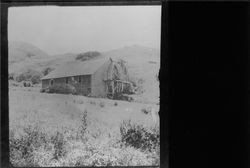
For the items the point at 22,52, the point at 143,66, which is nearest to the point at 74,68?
the point at 22,52

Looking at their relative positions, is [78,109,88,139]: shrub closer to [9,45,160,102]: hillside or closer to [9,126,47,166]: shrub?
[9,126,47,166]: shrub

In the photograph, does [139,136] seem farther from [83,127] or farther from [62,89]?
[62,89]

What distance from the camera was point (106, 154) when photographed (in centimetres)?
167

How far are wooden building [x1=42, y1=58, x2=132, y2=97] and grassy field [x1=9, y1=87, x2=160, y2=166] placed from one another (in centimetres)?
6

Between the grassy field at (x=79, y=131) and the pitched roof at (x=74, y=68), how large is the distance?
0.44 feet

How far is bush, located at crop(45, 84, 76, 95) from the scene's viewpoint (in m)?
1.69

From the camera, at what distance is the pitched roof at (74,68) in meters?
1.69

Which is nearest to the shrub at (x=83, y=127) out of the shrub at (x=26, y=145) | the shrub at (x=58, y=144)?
the shrub at (x=58, y=144)

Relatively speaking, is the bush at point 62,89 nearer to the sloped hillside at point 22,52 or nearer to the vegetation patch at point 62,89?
the vegetation patch at point 62,89

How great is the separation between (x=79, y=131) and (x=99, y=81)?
339 millimetres

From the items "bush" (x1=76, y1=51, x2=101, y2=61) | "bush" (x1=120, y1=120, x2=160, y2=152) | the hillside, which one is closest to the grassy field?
"bush" (x1=120, y1=120, x2=160, y2=152)
